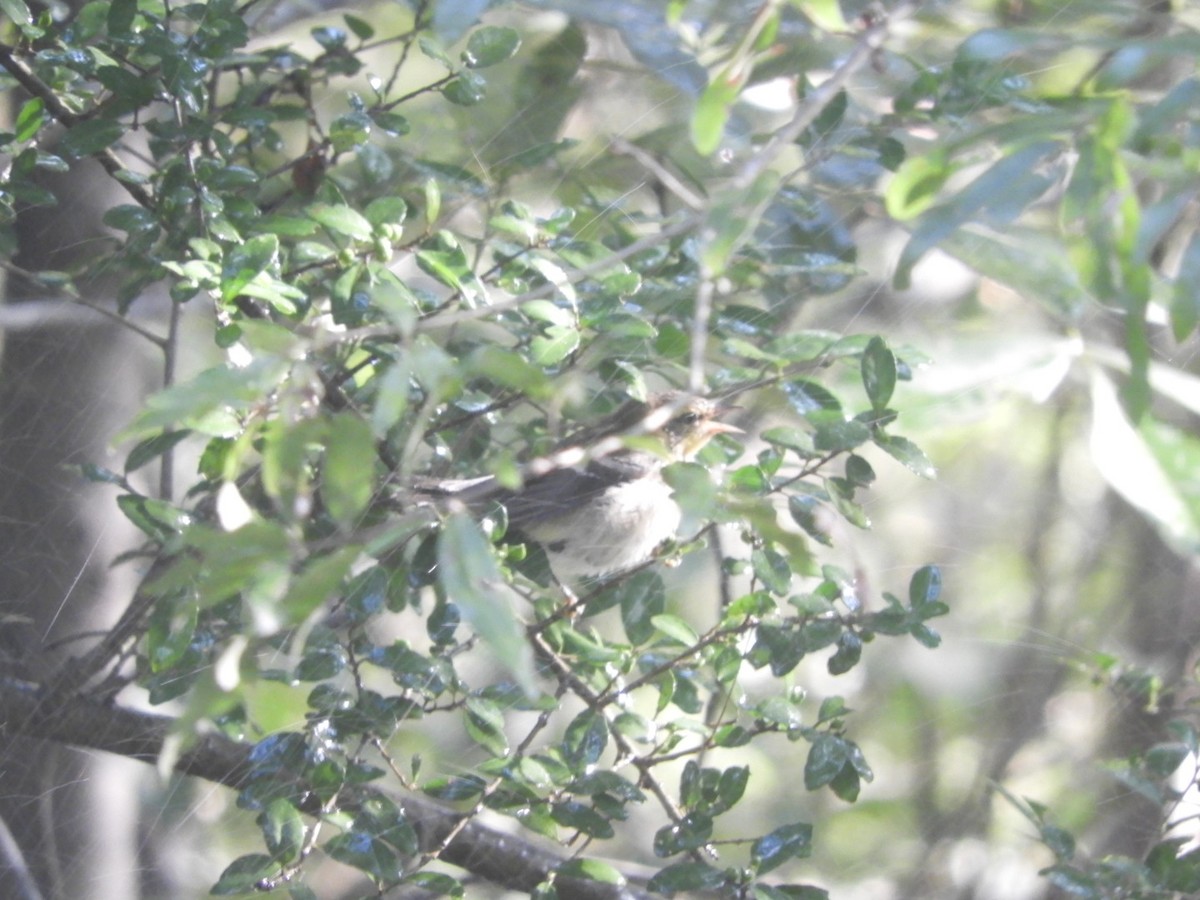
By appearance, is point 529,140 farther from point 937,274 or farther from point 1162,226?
point 1162,226

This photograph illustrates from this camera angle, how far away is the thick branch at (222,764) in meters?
1.72

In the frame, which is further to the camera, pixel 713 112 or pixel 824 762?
pixel 824 762

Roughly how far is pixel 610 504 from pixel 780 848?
0.97 metres

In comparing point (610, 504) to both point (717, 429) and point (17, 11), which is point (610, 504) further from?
point (17, 11)

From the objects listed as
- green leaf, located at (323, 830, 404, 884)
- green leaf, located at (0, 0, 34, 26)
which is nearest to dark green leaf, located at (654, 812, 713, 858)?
green leaf, located at (323, 830, 404, 884)

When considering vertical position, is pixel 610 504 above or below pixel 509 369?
below

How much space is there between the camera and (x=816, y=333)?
178cm

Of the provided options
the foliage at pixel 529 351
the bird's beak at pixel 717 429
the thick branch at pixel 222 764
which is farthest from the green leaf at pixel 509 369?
the bird's beak at pixel 717 429

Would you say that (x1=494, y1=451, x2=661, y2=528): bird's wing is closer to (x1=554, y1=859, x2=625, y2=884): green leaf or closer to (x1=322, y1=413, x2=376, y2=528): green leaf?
(x1=554, y1=859, x2=625, y2=884): green leaf

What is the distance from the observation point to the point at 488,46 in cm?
177

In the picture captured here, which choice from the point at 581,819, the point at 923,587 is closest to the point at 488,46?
Answer: the point at 923,587

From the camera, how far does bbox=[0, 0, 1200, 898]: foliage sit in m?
1.44

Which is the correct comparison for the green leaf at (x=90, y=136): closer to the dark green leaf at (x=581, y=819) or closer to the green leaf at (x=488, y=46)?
the green leaf at (x=488, y=46)

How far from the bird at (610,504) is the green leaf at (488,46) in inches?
21.9
